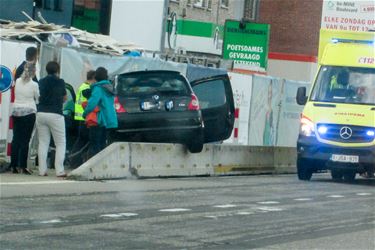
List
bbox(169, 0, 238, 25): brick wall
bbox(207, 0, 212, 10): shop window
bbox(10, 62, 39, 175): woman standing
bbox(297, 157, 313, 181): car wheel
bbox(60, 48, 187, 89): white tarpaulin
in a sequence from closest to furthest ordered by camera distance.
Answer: bbox(10, 62, 39, 175): woman standing, bbox(60, 48, 187, 89): white tarpaulin, bbox(297, 157, 313, 181): car wheel, bbox(169, 0, 238, 25): brick wall, bbox(207, 0, 212, 10): shop window

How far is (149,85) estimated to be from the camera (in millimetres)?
18297

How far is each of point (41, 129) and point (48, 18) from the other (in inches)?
734

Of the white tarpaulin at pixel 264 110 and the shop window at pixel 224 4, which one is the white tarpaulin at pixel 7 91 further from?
the shop window at pixel 224 4

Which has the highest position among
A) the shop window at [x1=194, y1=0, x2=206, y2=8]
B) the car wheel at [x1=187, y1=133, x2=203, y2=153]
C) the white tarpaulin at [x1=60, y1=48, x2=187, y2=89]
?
the shop window at [x1=194, y1=0, x2=206, y2=8]

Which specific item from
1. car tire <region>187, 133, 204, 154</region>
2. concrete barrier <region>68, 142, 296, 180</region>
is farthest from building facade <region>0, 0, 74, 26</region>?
car tire <region>187, 133, 204, 154</region>

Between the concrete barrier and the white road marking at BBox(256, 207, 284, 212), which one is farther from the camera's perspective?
the concrete barrier

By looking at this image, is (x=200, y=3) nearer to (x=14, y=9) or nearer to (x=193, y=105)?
(x=14, y=9)

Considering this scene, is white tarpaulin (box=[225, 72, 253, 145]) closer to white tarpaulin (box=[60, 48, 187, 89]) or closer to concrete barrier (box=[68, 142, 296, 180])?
concrete barrier (box=[68, 142, 296, 180])

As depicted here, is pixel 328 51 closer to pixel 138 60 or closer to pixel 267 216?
pixel 138 60

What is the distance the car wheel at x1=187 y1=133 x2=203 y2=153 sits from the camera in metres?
18.6

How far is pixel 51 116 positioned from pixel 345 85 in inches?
267

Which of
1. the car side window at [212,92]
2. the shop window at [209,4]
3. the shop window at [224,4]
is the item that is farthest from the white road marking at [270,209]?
the shop window at [224,4]

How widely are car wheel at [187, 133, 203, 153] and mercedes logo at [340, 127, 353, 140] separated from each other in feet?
9.61

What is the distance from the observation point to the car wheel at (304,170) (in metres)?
20.6
